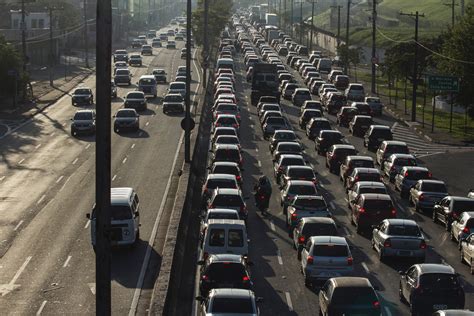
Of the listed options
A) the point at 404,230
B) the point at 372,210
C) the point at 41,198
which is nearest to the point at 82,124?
the point at 41,198

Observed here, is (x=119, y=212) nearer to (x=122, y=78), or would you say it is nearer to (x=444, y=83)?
(x=444, y=83)

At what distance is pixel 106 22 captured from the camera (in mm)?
15414

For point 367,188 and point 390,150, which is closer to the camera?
point 367,188

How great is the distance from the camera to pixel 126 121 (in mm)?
62531

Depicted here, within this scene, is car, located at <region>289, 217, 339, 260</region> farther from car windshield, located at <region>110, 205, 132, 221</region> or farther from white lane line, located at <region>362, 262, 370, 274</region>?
car windshield, located at <region>110, 205, 132, 221</region>

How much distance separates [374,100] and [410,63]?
635 inches

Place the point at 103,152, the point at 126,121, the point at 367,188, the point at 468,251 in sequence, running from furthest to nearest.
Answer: the point at 126,121 → the point at 367,188 → the point at 468,251 → the point at 103,152

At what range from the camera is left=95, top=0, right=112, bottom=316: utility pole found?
15430mm

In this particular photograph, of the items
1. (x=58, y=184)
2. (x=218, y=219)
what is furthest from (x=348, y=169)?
(x=218, y=219)

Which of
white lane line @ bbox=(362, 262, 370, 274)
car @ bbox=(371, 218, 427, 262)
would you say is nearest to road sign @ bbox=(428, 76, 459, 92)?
car @ bbox=(371, 218, 427, 262)

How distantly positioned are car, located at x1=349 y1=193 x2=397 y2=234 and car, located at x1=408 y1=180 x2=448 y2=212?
14.7ft

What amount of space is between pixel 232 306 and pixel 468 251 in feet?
41.0

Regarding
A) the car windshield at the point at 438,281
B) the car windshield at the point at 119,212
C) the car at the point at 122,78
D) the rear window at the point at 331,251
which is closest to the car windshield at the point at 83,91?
the car at the point at 122,78

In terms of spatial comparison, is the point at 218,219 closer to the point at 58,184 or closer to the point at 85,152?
the point at 58,184
